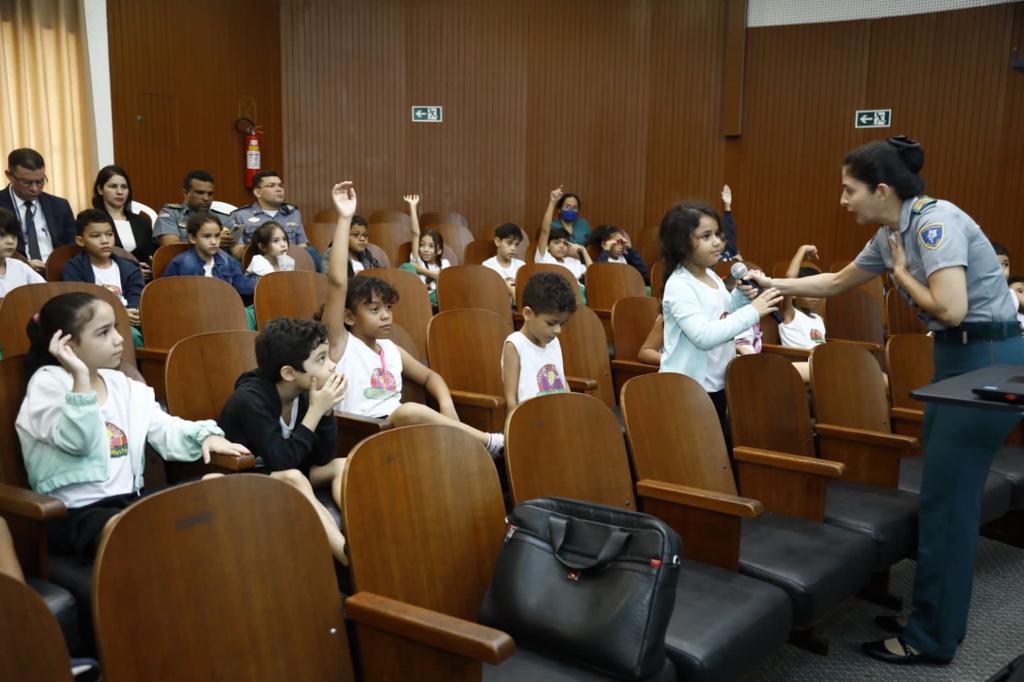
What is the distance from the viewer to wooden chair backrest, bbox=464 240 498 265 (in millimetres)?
5699

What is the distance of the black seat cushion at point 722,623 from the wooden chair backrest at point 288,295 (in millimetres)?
1914

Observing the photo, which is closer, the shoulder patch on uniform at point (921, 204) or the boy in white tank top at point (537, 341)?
the shoulder patch on uniform at point (921, 204)

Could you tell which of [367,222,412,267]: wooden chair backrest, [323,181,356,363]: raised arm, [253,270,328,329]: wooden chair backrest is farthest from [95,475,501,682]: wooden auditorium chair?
[367,222,412,267]: wooden chair backrest

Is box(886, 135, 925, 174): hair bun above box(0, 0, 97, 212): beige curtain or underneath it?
underneath

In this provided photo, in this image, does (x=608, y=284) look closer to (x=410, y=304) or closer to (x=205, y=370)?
(x=410, y=304)

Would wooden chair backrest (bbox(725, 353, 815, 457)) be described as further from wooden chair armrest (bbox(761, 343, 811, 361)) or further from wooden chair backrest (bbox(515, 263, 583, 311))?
wooden chair backrest (bbox(515, 263, 583, 311))

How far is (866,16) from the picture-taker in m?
6.57

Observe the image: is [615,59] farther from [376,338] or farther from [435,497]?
[435,497]

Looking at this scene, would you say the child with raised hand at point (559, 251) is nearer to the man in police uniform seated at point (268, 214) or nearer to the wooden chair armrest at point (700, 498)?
the man in police uniform seated at point (268, 214)

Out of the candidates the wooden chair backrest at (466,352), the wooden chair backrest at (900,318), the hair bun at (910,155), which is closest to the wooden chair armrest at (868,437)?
the hair bun at (910,155)

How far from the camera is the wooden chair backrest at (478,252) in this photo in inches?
224

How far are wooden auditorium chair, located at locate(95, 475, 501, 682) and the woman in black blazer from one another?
11.2 ft

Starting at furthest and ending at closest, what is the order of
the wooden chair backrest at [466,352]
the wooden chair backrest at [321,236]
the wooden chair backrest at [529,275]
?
the wooden chair backrest at [321,236] < the wooden chair backrest at [529,275] < the wooden chair backrest at [466,352]

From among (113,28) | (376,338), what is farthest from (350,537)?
(113,28)
